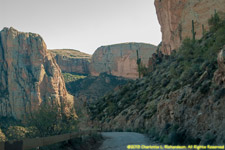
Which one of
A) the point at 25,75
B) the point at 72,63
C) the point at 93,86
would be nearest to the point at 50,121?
the point at 25,75

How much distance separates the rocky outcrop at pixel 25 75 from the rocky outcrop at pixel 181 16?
136 feet

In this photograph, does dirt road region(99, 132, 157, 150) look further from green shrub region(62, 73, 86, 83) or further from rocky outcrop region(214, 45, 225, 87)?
green shrub region(62, 73, 86, 83)

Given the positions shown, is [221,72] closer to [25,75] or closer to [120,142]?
[120,142]

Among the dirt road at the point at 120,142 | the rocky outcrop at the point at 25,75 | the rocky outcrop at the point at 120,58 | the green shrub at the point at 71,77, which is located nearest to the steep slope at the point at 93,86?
the green shrub at the point at 71,77

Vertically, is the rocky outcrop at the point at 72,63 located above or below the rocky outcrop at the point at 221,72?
above

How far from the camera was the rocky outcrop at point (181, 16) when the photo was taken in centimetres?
5912

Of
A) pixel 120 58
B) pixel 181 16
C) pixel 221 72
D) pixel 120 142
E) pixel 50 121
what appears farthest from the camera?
pixel 120 58

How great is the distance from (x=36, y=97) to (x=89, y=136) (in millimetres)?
87595

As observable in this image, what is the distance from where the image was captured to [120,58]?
522ft

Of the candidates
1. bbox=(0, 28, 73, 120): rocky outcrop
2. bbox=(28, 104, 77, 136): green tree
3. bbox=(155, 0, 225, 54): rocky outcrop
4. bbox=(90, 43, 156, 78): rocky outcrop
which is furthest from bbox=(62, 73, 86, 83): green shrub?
bbox=(28, 104, 77, 136): green tree

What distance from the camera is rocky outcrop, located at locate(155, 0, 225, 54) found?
5912cm

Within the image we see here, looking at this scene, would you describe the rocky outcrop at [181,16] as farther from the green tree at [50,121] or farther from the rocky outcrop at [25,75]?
the green tree at [50,121]

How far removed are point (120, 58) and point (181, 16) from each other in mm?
93755

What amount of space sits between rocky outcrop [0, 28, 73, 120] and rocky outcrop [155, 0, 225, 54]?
41.5 metres
